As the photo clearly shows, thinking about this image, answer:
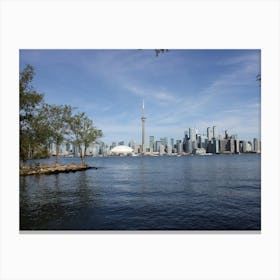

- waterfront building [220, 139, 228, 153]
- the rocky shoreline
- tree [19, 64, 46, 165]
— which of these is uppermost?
tree [19, 64, 46, 165]

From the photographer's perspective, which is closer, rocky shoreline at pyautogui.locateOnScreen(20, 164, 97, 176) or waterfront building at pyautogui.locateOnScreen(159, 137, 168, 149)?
waterfront building at pyautogui.locateOnScreen(159, 137, 168, 149)

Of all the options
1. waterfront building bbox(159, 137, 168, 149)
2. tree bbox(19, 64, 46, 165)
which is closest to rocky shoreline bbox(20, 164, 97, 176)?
tree bbox(19, 64, 46, 165)

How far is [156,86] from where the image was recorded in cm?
525

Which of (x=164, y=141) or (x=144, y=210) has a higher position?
(x=164, y=141)

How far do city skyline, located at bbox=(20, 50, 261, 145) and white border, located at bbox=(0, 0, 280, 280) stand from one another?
1.44 ft

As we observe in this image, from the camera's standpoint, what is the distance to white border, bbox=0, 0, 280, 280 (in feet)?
10.3

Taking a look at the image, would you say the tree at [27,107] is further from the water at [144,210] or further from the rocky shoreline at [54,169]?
the rocky shoreline at [54,169]

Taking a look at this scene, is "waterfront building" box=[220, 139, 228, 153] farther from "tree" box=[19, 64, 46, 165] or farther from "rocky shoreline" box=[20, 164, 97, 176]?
"rocky shoreline" box=[20, 164, 97, 176]
